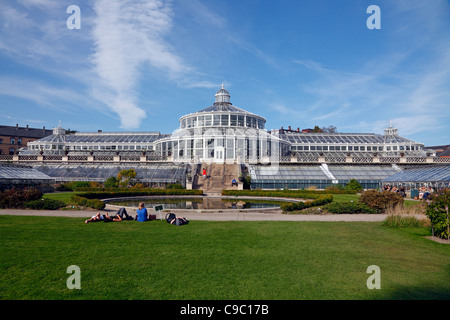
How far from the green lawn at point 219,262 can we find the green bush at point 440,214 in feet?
2.56

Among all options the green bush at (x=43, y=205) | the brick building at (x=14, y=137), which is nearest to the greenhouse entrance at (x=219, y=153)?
the green bush at (x=43, y=205)

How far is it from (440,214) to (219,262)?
8969 mm

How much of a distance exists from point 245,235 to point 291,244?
6.53ft

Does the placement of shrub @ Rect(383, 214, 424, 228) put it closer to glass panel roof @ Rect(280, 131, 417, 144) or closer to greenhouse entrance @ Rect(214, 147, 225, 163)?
greenhouse entrance @ Rect(214, 147, 225, 163)

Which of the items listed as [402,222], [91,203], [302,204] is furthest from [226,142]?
[402,222]

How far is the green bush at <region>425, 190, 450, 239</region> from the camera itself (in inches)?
421

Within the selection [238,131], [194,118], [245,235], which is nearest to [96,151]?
[194,118]

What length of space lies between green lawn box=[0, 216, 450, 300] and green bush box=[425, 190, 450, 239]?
2.56 ft

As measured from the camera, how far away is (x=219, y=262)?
294 inches

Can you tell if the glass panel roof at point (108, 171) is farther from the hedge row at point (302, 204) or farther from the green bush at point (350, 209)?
the green bush at point (350, 209)

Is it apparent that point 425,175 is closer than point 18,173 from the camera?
No

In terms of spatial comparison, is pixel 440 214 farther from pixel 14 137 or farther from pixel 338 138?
pixel 14 137

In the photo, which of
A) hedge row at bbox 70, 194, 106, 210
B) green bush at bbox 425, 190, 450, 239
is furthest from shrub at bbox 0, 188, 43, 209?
green bush at bbox 425, 190, 450, 239
